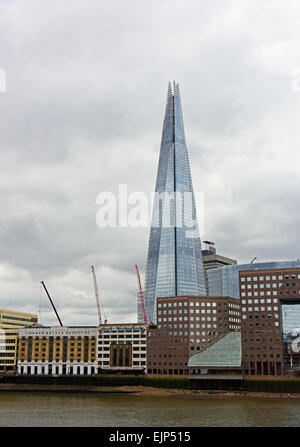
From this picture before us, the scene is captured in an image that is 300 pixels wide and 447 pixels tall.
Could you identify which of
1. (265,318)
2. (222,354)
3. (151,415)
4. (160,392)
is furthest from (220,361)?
(151,415)

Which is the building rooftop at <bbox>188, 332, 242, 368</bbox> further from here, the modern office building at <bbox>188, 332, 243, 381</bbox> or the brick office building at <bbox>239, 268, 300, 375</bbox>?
the brick office building at <bbox>239, 268, 300, 375</bbox>

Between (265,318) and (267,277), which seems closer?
(265,318)

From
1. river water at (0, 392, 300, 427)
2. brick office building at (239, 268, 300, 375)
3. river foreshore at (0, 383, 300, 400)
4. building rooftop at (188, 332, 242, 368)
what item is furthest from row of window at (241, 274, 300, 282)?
river water at (0, 392, 300, 427)

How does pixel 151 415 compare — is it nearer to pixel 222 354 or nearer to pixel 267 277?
pixel 222 354

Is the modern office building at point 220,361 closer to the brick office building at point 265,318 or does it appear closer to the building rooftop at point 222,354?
the building rooftop at point 222,354

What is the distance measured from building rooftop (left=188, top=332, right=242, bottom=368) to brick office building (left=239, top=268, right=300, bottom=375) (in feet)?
12.1

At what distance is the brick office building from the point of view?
181 m

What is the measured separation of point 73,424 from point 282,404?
62.5m

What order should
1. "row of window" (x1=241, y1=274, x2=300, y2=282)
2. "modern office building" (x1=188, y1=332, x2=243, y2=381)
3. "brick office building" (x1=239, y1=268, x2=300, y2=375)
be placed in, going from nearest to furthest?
"brick office building" (x1=239, y1=268, x2=300, y2=375), "modern office building" (x1=188, y1=332, x2=243, y2=381), "row of window" (x1=241, y1=274, x2=300, y2=282)

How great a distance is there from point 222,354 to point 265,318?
2163 centimetres

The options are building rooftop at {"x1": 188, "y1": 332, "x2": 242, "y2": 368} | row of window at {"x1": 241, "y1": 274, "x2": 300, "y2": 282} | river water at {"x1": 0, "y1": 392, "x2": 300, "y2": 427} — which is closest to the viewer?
river water at {"x1": 0, "y1": 392, "x2": 300, "y2": 427}

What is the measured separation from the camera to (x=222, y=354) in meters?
188
